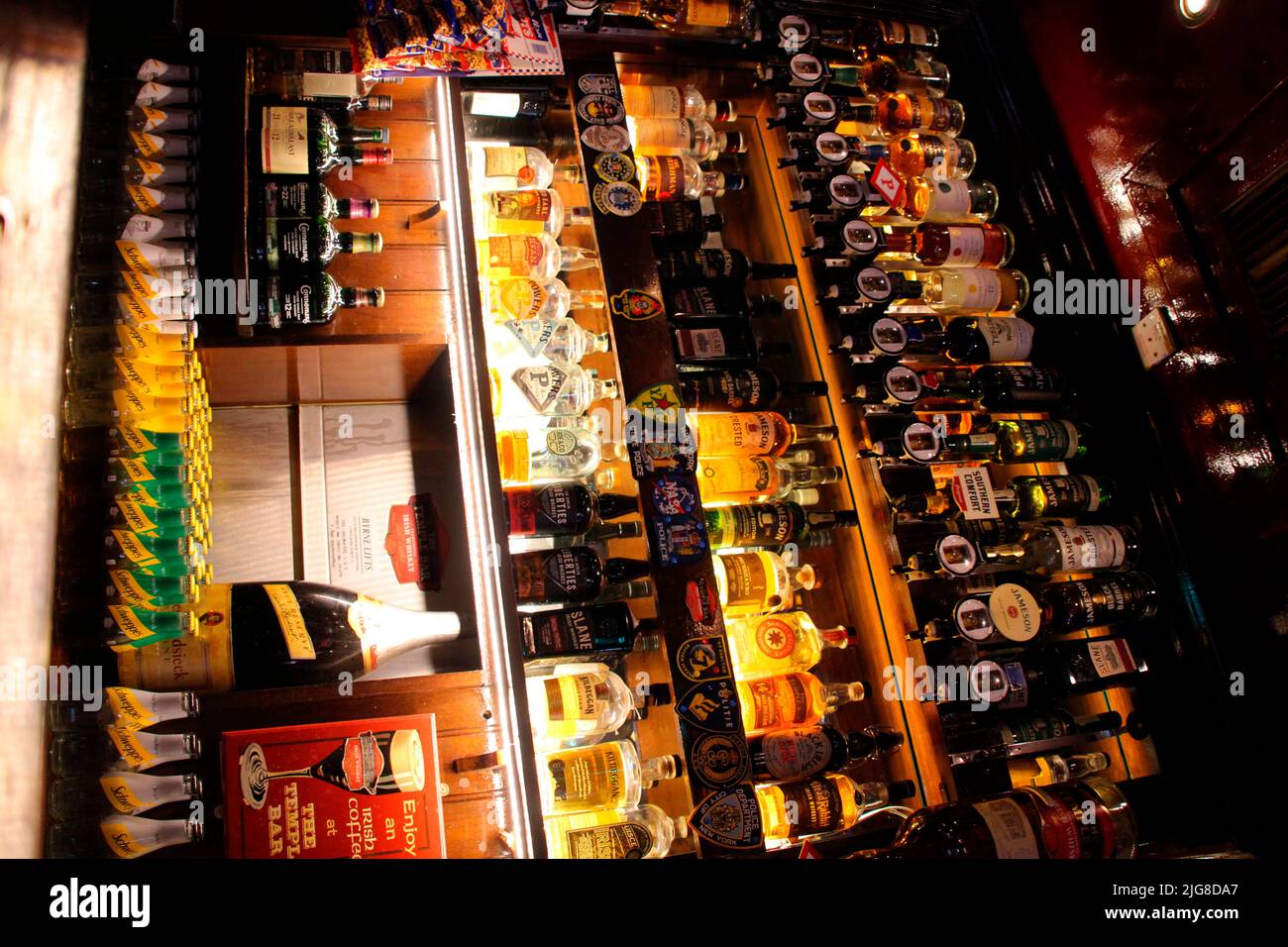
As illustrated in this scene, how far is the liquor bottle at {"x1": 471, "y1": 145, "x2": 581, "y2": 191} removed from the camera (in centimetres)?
281

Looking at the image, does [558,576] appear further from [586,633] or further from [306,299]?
[306,299]

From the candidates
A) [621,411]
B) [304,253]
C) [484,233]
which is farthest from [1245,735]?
[304,253]

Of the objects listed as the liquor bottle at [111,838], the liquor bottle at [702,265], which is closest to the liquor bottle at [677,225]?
the liquor bottle at [702,265]

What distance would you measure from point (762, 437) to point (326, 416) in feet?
4.41

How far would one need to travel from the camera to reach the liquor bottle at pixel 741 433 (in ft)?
9.08

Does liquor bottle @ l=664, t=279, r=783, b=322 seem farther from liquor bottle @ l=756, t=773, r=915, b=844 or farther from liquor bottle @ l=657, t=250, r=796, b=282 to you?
liquor bottle @ l=756, t=773, r=915, b=844

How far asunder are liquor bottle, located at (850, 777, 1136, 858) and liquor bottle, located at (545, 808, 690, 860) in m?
0.51

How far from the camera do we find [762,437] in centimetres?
280

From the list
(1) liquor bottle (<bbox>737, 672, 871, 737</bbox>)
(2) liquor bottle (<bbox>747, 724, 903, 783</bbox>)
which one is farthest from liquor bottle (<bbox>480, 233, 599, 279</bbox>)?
(2) liquor bottle (<bbox>747, 724, 903, 783</bbox>)

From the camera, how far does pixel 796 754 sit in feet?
7.94

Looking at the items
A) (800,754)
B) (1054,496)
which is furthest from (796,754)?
(1054,496)

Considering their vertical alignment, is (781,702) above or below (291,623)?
below

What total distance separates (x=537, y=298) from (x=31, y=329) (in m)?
1.25

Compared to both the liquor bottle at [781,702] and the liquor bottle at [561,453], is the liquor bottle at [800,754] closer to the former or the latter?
the liquor bottle at [781,702]
